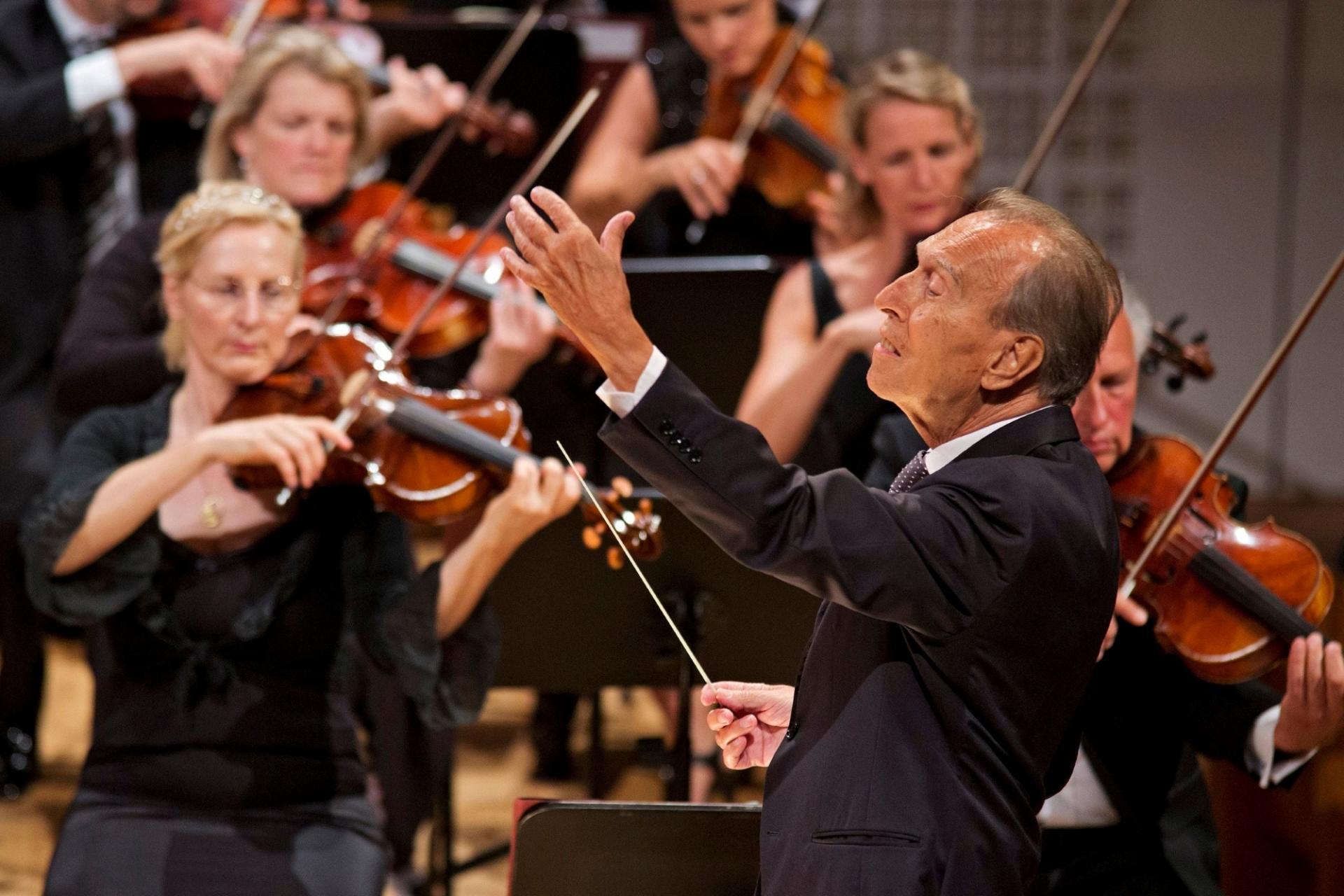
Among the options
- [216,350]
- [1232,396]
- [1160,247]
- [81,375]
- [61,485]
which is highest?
[216,350]

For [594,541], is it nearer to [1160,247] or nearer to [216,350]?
[216,350]

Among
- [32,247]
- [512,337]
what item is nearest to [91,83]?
[32,247]

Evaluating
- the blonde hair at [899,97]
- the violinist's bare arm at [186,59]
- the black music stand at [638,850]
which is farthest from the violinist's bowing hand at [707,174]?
the black music stand at [638,850]

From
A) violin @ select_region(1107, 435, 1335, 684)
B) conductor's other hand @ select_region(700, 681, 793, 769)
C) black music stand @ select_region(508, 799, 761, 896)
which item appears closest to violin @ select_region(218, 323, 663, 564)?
black music stand @ select_region(508, 799, 761, 896)

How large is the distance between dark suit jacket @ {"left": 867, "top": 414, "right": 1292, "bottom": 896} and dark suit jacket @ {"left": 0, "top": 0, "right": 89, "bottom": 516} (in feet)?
5.94

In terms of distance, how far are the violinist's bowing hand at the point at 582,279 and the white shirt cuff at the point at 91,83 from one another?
209cm

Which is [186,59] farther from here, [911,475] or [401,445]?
[911,475]

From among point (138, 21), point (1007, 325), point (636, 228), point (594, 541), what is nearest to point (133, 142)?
point (138, 21)

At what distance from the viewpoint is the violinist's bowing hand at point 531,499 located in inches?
72.5

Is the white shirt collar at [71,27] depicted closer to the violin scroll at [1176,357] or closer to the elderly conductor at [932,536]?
the violin scroll at [1176,357]

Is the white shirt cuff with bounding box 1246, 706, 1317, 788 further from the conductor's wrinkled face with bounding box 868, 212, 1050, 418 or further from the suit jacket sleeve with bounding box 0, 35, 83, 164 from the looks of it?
the suit jacket sleeve with bounding box 0, 35, 83, 164

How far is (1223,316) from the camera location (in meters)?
4.39

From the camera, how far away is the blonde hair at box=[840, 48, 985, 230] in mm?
2619

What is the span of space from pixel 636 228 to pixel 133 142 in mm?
1053
